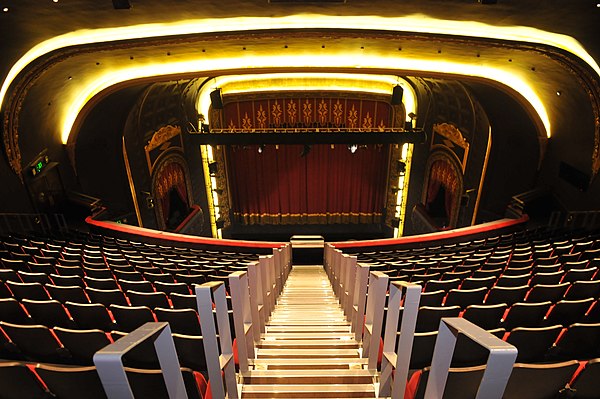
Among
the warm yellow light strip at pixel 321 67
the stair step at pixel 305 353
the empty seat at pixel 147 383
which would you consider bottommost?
the stair step at pixel 305 353

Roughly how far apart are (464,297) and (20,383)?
3442mm

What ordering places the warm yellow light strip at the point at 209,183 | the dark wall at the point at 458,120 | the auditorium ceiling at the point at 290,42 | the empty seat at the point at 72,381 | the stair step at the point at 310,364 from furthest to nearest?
the warm yellow light strip at the point at 209,183 < the dark wall at the point at 458,120 < the auditorium ceiling at the point at 290,42 < the stair step at the point at 310,364 < the empty seat at the point at 72,381

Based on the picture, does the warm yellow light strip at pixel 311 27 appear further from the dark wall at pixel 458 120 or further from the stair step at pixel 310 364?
the stair step at pixel 310 364

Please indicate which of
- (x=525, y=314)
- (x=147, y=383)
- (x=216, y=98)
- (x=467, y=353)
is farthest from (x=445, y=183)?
(x=147, y=383)

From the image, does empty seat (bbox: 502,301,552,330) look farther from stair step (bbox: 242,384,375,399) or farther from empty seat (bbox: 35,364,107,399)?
empty seat (bbox: 35,364,107,399)

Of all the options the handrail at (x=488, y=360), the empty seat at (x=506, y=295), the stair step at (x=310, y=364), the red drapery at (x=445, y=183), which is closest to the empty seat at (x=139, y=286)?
the stair step at (x=310, y=364)

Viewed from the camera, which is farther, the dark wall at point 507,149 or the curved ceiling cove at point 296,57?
the dark wall at point 507,149

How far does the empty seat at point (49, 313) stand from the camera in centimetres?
311

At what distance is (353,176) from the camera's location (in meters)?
16.5

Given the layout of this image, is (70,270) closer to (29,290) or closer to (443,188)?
(29,290)

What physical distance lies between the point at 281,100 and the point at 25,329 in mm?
12906

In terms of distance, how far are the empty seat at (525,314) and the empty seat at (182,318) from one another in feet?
8.29

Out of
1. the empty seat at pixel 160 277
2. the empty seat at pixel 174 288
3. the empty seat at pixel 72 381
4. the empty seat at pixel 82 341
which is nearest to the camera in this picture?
the empty seat at pixel 72 381

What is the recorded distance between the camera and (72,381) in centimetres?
173
